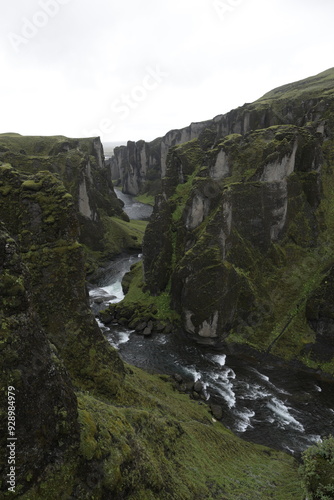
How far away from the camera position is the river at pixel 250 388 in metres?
28.1

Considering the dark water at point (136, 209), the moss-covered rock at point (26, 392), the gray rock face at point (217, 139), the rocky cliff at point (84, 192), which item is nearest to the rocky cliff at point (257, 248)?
the gray rock face at point (217, 139)

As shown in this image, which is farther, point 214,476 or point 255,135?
point 255,135

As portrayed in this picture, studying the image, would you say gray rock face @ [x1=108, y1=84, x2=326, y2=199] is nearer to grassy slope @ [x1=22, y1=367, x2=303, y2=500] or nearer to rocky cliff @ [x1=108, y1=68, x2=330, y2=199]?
rocky cliff @ [x1=108, y1=68, x2=330, y2=199]

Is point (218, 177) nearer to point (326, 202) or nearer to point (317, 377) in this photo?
point (326, 202)

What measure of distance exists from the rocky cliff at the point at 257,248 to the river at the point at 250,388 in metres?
2.63

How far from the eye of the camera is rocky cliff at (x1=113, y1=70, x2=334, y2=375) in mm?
39969

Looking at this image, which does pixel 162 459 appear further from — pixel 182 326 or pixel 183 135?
pixel 183 135

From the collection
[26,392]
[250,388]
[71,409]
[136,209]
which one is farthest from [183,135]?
[26,392]

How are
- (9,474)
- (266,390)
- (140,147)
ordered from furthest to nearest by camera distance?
(140,147) → (266,390) → (9,474)

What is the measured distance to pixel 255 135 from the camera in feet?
162

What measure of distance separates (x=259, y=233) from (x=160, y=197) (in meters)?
21.3

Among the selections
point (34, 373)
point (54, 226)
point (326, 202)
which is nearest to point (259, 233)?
point (326, 202)

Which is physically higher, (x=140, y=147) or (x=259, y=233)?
(x=140, y=147)

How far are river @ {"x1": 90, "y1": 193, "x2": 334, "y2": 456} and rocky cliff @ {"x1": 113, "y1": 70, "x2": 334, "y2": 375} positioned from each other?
263cm
